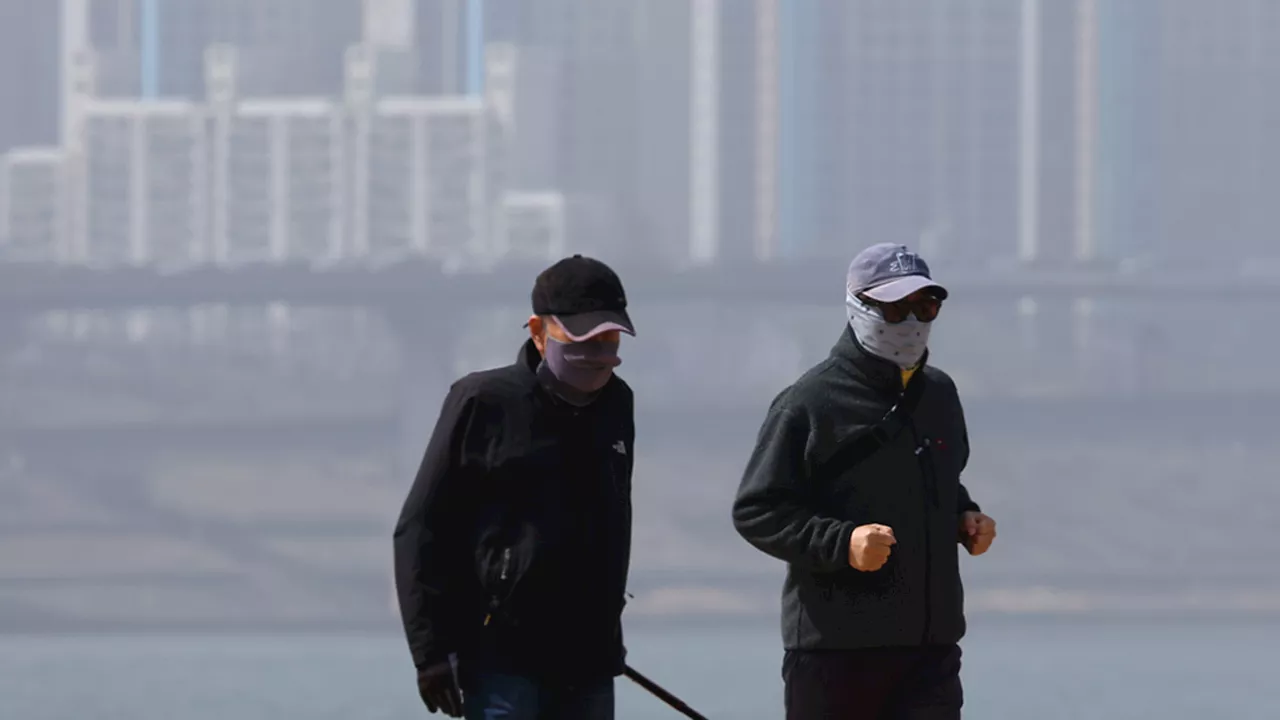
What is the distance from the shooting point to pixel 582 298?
4.86 m

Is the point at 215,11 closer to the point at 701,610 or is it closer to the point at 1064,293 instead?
the point at 701,610

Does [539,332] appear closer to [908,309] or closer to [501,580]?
[501,580]

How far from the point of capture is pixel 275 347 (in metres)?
108

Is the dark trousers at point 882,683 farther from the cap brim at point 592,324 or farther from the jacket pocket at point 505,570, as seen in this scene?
the cap brim at point 592,324

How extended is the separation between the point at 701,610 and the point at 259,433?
2653 centimetres

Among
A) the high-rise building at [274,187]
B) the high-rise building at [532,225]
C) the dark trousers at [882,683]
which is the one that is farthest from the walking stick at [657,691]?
the high-rise building at [274,187]

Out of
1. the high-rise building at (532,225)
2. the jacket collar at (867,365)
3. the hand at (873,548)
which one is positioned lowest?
the high-rise building at (532,225)

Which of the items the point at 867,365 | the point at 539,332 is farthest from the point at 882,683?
the point at 539,332

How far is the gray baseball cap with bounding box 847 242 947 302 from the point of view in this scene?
15.9ft

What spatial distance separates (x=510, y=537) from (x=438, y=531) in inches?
6.0

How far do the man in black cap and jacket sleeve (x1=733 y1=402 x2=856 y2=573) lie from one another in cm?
32

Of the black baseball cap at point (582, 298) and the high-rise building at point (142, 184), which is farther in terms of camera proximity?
the high-rise building at point (142, 184)

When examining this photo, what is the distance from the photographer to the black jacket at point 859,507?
4.89 m

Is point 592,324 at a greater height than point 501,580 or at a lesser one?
greater
